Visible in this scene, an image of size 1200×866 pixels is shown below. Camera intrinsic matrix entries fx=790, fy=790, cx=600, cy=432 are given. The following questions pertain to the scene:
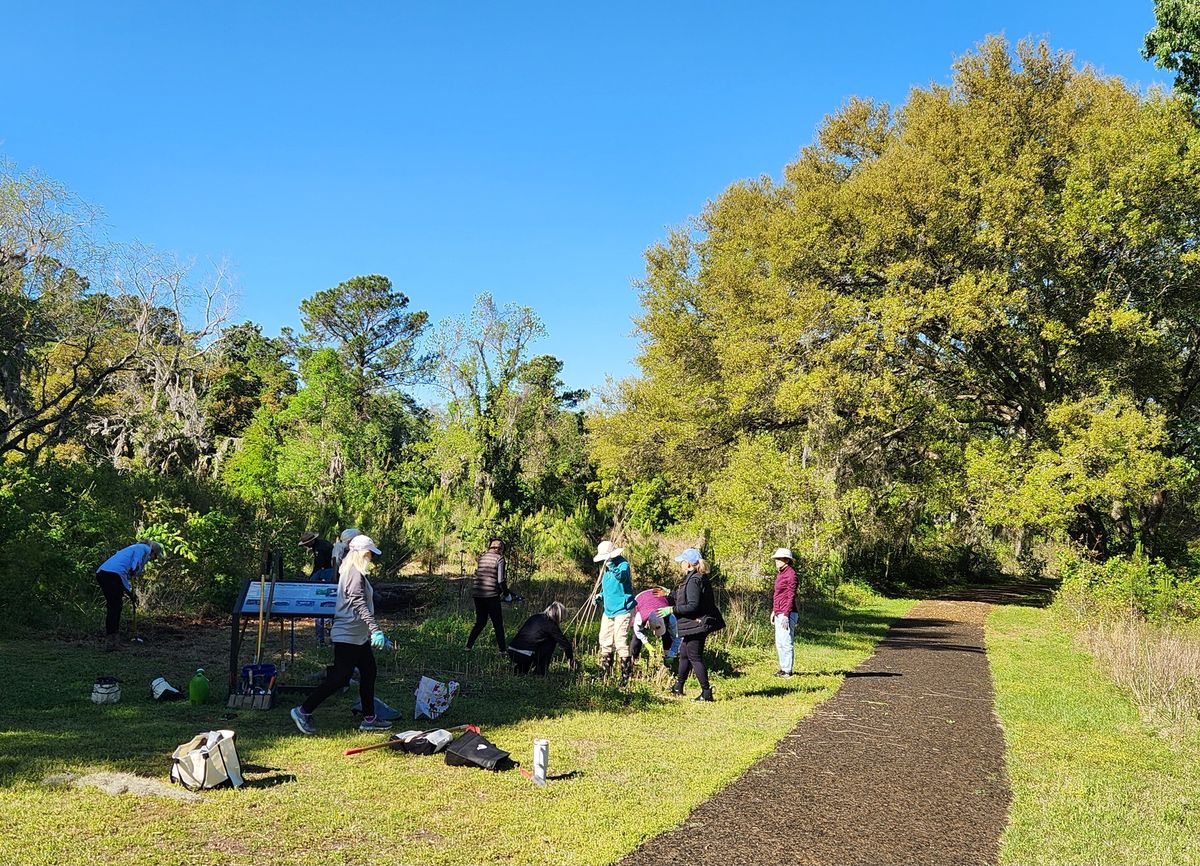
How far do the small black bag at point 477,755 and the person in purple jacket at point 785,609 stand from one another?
515cm

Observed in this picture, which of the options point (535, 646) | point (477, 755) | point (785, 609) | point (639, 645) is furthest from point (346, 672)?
point (785, 609)

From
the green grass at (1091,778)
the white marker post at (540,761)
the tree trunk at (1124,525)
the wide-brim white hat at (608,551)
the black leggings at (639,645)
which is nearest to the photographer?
the green grass at (1091,778)

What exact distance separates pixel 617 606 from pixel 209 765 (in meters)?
5.38

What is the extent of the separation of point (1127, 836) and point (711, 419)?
1948 cm

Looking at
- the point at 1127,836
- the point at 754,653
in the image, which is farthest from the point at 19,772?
the point at 754,653

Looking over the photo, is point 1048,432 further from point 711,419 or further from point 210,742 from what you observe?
point 210,742

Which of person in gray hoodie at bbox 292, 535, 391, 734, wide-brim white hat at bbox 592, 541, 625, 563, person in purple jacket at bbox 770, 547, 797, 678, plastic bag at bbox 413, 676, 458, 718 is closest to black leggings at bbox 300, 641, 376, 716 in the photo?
person in gray hoodie at bbox 292, 535, 391, 734

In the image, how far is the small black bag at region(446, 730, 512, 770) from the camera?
19.7 feet

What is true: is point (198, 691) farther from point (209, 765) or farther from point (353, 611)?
point (209, 765)

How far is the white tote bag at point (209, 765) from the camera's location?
5152 mm

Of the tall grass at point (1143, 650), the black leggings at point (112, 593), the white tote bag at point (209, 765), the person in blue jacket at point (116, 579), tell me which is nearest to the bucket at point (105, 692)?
the white tote bag at point (209, 765)

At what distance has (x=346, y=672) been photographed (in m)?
6.97

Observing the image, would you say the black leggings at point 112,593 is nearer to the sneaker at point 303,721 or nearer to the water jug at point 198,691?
the water jug at point 198,691

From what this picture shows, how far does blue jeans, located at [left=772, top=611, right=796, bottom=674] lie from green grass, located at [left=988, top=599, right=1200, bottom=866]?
98.5 inches
